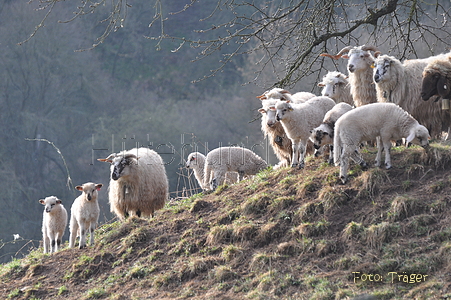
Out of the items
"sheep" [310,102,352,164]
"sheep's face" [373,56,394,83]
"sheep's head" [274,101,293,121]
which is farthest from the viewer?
"sheep's face" [373,56,394,83]

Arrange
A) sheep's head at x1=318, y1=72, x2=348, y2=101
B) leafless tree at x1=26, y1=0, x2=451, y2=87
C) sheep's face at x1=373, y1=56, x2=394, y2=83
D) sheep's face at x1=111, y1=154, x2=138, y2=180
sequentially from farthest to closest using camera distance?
sheep's head at x1=318, y1=72, x2=348, y2=101 < sheep's face at x1=111, y1=154, x2=138, y2=180 < sheep's face at x1=373, y1=56, x2=394, y2=83 < leafless tree at x1=26, y1=0, x2=451, y2=87

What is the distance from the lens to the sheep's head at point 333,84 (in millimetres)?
8938

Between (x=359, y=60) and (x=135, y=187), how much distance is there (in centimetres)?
393

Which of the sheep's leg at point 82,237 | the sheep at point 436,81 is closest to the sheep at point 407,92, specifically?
the sheep at point 436,81

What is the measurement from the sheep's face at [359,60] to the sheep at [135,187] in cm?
352

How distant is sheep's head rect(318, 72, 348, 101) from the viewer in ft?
29.3

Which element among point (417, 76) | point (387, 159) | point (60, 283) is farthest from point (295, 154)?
point (60, 283)

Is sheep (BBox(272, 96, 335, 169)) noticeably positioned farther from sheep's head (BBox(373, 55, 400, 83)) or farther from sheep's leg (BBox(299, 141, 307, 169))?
sheep's head (BBox(373, 55, 400, 83))

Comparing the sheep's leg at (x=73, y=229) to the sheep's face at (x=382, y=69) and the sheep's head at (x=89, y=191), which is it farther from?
the sheep's face at (x=382, y=69)

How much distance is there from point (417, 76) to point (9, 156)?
26146mm

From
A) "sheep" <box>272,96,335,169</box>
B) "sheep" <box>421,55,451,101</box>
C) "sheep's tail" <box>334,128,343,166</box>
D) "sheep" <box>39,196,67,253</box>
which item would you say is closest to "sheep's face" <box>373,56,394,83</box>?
"sheep" <box>421,55,451,101</box>

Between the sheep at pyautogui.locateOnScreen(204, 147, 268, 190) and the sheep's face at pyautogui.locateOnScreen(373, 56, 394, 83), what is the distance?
136 inches

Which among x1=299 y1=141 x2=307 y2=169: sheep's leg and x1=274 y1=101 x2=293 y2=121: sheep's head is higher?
x1=274 y1=101 x2=293 y2=121: sheep's head

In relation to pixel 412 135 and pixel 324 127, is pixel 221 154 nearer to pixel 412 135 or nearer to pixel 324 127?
pixel 324 127
